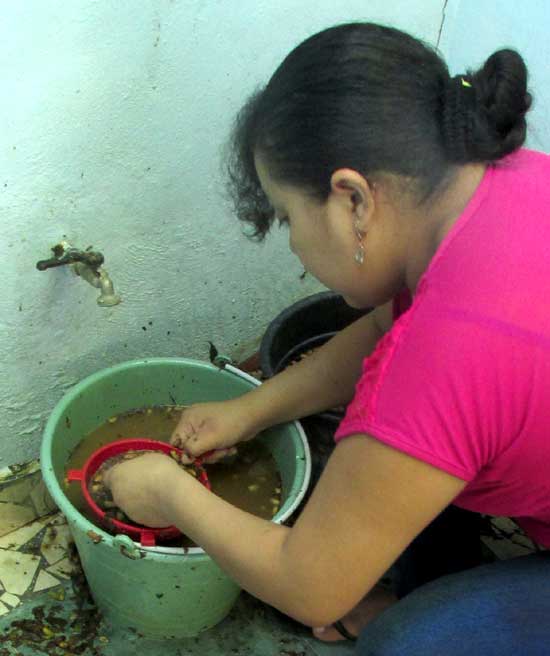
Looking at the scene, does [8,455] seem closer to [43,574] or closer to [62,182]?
[43,574]

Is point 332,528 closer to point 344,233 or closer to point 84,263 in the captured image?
point 344,233

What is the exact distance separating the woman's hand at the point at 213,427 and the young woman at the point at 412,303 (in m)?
0.26

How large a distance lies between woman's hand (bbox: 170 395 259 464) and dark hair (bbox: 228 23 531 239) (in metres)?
0.46

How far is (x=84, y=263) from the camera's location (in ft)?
3.52

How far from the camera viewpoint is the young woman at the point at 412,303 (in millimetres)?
636

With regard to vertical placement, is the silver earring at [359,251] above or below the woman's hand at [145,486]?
above

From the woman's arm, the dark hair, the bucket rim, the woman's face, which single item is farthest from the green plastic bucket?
the dark hair

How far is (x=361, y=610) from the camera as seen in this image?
1.21 m

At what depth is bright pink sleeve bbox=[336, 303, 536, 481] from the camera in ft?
2.05

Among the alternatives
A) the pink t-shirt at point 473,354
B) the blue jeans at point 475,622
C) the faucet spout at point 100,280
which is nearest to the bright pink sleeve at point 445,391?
the pink t-shirt at point 473,354

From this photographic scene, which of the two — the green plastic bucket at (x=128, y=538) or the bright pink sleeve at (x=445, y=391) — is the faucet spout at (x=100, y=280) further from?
the bright pink sleeve at (x=445, y=391)

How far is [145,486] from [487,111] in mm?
574

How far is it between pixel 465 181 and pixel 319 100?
156 millimetres

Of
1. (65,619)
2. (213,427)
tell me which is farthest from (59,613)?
(213,427)
